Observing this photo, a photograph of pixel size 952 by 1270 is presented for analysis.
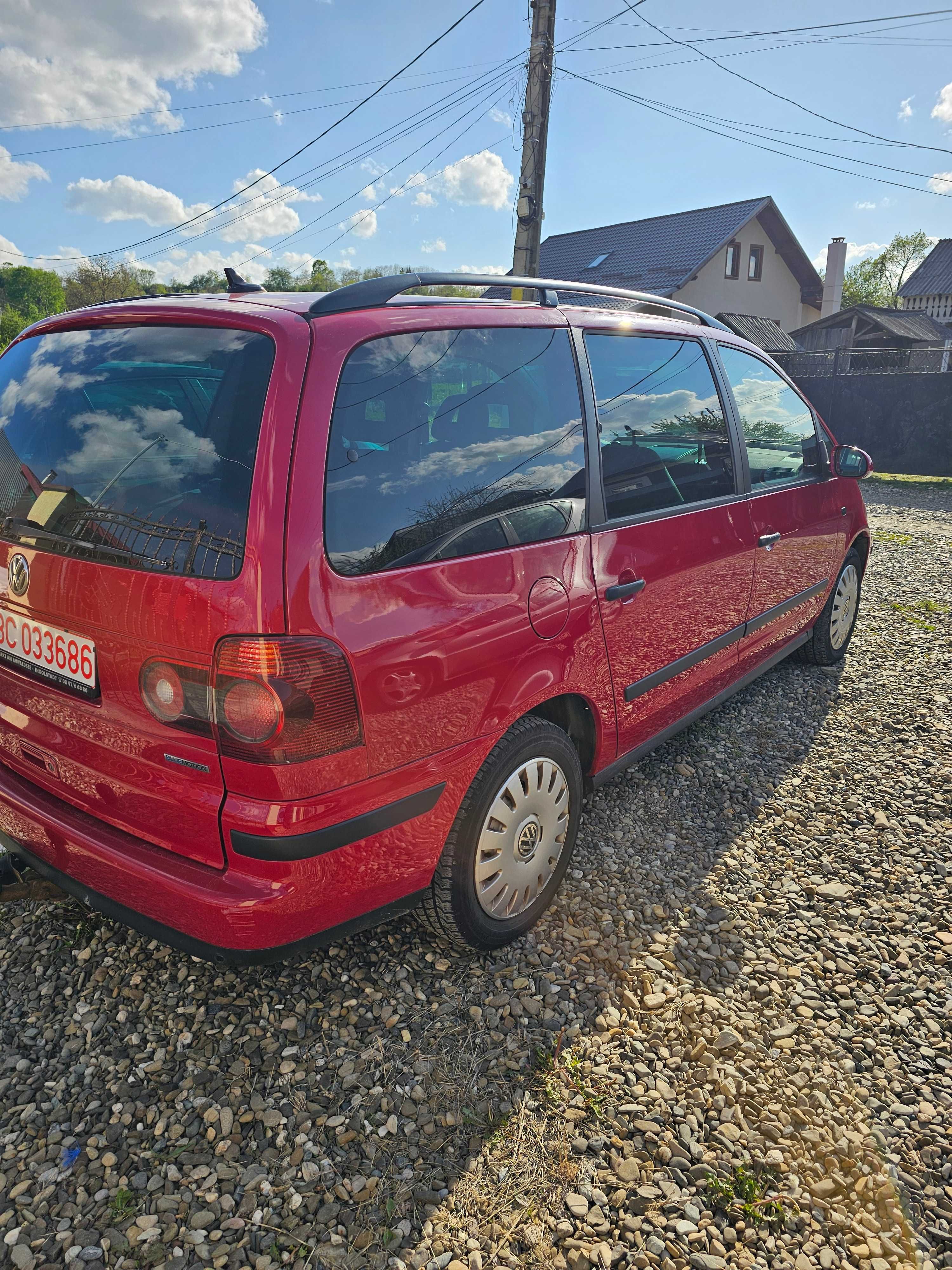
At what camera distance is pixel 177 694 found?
1736 millimetres

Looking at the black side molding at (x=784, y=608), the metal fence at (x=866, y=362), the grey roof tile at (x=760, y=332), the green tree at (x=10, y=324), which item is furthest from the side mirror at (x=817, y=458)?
the green tree at (x=10, y=324)

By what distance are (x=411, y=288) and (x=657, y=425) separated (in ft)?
4.04

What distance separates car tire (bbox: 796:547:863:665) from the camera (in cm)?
478

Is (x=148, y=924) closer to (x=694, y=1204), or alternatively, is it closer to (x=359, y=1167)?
(x=359, y=1167)

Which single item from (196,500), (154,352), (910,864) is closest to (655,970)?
(910,864)

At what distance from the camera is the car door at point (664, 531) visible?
2654 millimetres

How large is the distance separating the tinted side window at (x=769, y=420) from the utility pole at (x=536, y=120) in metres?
5.37

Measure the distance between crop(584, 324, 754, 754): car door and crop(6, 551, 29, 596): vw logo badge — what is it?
1602 millimetres

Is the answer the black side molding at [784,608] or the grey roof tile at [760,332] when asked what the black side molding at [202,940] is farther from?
the grey roof tile at [760,332]

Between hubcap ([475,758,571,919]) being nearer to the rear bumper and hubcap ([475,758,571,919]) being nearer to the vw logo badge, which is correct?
the rear bumper

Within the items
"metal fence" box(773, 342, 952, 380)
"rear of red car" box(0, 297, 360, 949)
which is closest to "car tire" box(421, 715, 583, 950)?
"rear of red car" box(0, 297, 360, 949)

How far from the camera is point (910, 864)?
3043 mm

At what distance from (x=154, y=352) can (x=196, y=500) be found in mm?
451

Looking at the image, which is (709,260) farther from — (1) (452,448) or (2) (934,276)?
(2) (934,276)
